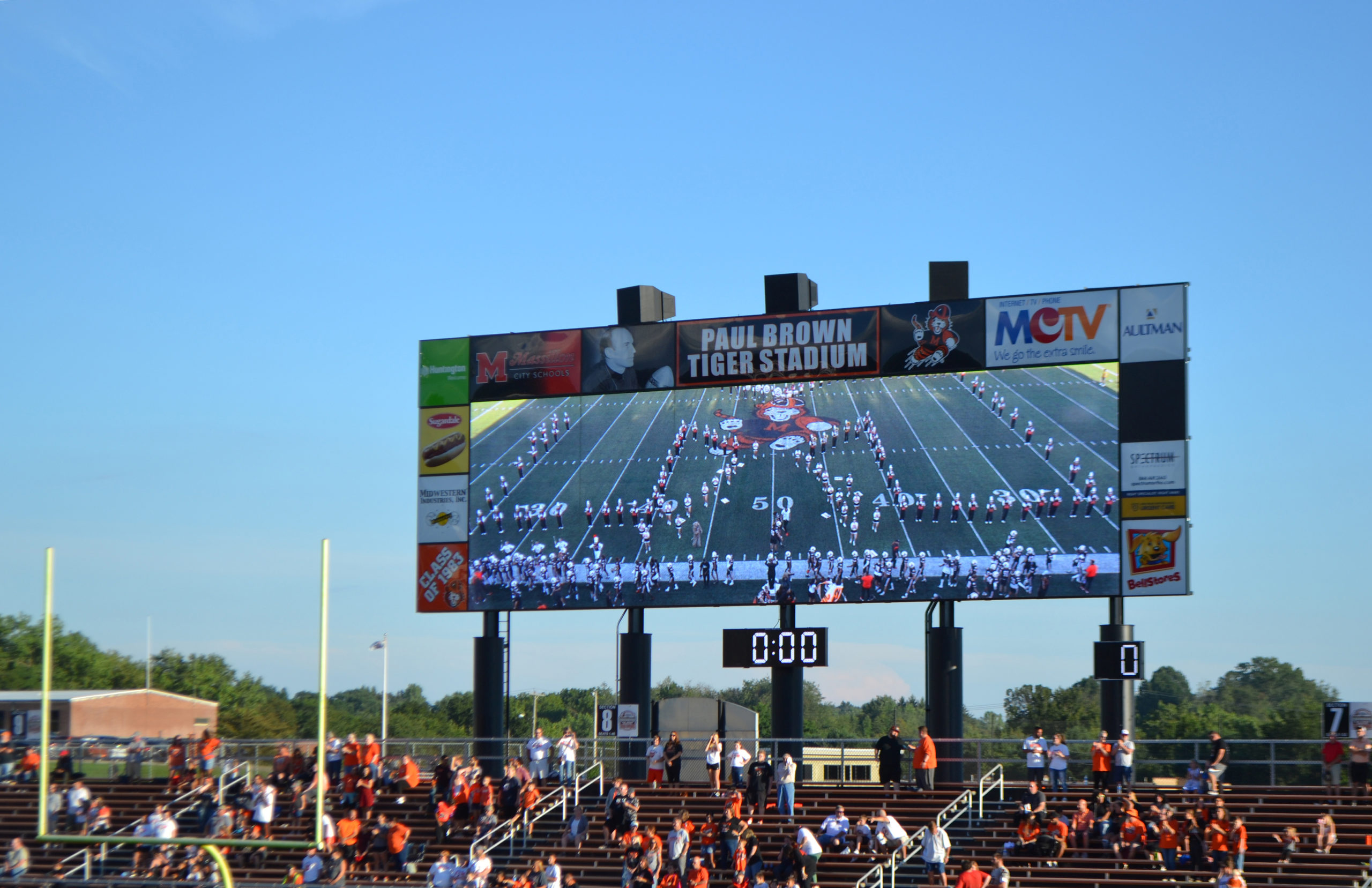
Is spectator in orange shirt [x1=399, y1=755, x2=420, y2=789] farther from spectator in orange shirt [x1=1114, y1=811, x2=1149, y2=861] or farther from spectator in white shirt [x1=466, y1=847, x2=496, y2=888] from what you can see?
spectator in orange shirt [x1=1114, y1=811, x2=1149, y2=861]

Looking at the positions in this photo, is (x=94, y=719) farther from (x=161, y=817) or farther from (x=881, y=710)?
(x=881, y=710)

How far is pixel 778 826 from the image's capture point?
76.7 ft

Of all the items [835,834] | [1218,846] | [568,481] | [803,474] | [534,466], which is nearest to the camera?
[1218,846]

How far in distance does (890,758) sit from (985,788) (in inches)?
58.8

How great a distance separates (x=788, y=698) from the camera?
25359 mm

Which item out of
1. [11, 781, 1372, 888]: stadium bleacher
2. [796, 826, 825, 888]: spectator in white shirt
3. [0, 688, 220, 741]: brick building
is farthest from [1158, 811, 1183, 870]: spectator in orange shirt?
[0, 688, 220, 741]: brick building

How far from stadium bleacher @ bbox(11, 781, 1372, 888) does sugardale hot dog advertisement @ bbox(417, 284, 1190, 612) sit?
3.10 meters

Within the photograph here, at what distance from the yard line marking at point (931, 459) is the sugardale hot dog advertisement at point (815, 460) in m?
0.03

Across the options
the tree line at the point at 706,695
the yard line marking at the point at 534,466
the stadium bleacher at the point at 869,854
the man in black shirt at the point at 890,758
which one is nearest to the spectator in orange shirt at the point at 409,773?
the stadium bleacher at the point at 869,854

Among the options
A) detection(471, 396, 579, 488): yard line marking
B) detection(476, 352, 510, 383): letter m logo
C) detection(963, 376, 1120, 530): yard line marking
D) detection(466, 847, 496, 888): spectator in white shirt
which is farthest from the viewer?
detection(476, 352, 510, 383): letter m logo

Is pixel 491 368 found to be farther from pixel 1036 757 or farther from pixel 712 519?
pixel 1036 757

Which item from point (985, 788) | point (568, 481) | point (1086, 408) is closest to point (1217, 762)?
point (985, 788)

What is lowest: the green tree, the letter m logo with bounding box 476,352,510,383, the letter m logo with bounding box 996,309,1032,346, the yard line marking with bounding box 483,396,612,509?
the green tree

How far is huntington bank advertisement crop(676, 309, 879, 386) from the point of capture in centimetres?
2589
